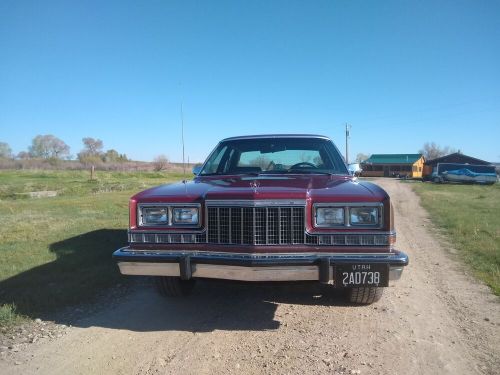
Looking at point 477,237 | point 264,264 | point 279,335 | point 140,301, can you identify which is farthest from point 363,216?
point 477,237

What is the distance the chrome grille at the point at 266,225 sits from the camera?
3266 mm

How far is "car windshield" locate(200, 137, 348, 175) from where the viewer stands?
477 centimetres

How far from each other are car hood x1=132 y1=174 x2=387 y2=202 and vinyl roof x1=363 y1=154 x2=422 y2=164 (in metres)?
57.0

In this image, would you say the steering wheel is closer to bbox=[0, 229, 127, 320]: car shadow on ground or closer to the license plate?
the license plate

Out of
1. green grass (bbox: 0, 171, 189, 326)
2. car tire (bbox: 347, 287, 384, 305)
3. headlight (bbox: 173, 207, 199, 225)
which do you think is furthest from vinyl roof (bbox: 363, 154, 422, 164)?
headlight (bbox: 173, 207, 199, 225)

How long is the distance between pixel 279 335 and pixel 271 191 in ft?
3.97

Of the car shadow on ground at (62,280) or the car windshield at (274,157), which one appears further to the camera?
the car windshield at (274,157)

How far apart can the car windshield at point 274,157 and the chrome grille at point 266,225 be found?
1.38m

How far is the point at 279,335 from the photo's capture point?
132 inches

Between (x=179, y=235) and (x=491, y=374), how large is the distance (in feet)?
8.24

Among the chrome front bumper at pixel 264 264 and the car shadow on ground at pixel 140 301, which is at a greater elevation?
the chrome front bumper at pixel 264 264

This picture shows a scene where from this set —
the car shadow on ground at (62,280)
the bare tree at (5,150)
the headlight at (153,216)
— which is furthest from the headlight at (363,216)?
the bare tree at (5,150)

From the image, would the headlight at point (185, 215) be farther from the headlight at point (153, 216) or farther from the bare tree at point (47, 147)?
the bare tree at point (47, 147)

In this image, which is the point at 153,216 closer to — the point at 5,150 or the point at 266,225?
the point at 266,225
